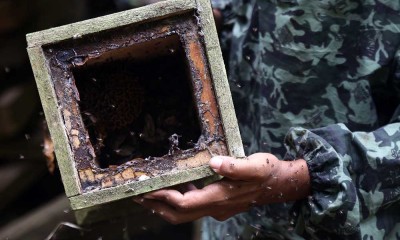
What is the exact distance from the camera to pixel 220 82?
1.51 m

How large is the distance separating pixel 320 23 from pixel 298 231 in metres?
0.50

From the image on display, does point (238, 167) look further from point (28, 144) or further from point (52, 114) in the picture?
point (28, 144)

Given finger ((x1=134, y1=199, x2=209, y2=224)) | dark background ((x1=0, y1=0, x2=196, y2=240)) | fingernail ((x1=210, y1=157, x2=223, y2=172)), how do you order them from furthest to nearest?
dark background ((x1=0, y1=0, x2=196, y2=240)) → finger ((x1=134, y1=199, x2=209, y2=224)) → fingernail ((x1=210, y1=157, x2=223, y2=172))

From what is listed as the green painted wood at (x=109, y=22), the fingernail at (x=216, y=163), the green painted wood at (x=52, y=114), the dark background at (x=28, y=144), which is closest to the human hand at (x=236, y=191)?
the fingernail at (x=216, y=163)

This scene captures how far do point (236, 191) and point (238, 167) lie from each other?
0.36 feet

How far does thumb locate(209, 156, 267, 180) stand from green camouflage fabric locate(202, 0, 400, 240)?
0.48 feet

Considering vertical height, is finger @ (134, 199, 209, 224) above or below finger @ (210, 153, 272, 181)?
below

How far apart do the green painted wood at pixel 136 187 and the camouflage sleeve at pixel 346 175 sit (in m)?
0.25

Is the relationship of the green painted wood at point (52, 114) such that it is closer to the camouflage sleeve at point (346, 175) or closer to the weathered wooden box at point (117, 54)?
the weathered wooden box at point (117, 54)

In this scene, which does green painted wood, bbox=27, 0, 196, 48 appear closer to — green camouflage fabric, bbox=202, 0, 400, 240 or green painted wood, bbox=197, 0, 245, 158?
green painted wood, bbox=197, 0, 245, 158

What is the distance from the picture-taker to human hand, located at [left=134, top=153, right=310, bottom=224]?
1.50 m

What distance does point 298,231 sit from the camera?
1695 millimetres

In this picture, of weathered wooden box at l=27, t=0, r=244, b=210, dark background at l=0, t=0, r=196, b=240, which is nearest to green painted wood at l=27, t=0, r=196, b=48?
weathered wooden box at l=27, t=0, r=244, b=210

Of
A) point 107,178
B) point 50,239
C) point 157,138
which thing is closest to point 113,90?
point 157,138
